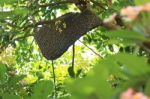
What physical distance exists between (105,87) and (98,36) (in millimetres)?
2271

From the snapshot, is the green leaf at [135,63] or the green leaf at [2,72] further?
the green leaf at [2,72]

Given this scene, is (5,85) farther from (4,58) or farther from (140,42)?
(4,58)

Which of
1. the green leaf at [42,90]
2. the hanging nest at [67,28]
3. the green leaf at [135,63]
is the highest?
the green leaf at [135,63]

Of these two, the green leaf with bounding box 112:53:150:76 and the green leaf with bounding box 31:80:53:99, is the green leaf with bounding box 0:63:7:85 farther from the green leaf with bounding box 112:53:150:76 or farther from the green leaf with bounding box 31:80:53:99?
the green leaf with bounding box 112:53:150:76

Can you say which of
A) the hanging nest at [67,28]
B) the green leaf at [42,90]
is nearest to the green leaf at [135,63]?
the green leaf at [42,90]

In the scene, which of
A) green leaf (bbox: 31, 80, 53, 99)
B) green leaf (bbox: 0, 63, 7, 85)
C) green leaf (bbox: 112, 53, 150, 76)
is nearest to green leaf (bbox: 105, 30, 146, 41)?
green leaf (bbox: 112, 53, 150, 76)

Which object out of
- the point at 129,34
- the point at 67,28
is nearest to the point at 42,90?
the point at 129,34

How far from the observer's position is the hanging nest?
7.00 feet

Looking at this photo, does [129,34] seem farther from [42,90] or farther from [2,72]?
[2,72]

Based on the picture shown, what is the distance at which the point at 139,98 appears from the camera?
0.39 metres

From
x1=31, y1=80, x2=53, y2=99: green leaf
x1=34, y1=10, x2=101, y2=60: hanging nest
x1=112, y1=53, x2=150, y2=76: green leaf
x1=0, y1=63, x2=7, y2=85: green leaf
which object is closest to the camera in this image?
x1=112, y1=53, x2=150, y2=76: green leaf

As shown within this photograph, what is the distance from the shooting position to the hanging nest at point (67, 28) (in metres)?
2.13

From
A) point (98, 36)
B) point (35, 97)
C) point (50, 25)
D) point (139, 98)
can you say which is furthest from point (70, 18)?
point (139, 98)

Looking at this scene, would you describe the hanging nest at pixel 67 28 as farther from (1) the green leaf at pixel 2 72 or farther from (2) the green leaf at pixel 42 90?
(2) the green leaf at pixel 42 90
